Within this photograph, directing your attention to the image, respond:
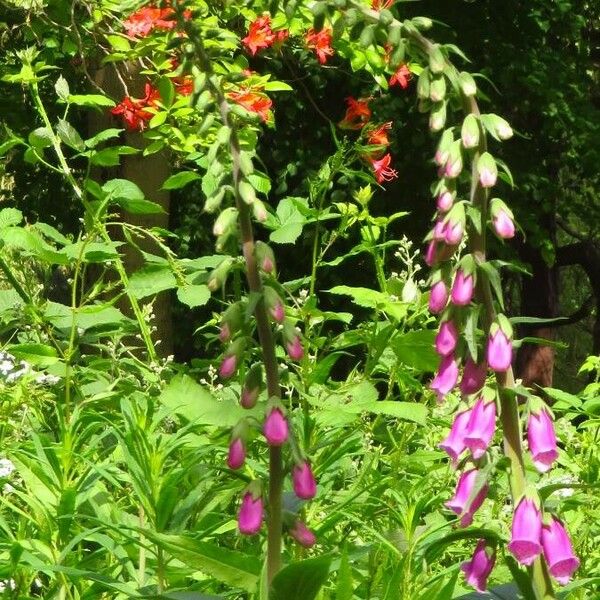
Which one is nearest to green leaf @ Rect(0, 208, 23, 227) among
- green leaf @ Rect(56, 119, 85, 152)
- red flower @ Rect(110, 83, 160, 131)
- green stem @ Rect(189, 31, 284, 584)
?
green leaf @ Rect(56, 119, 85, 152)

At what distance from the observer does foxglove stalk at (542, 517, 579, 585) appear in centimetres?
182

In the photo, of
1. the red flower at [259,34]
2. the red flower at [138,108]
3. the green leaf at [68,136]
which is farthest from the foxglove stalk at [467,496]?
the red flower at [259,34]

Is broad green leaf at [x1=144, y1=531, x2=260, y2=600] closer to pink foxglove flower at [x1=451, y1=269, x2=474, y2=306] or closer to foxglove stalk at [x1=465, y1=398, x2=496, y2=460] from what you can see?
foxglove stalk at [x1=465, y1=398, x2=496, y2=460]

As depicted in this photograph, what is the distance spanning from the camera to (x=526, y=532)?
178 centimetres

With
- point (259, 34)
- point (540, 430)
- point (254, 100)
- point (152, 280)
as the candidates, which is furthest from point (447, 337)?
point (259, 34)

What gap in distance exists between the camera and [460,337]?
1.91 m

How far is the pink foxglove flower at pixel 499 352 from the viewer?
183 cm

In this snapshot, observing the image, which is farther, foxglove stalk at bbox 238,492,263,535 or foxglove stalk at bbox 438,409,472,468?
foxglove stalk at bbox 438,409,472,468

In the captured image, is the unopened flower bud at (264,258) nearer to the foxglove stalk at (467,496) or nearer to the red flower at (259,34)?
the foxglove stalk at (467,496)

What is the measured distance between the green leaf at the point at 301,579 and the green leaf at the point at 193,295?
2.09 meters

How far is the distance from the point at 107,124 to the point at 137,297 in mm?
3862

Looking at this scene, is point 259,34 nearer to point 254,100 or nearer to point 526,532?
point 254,100

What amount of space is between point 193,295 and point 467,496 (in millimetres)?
2041

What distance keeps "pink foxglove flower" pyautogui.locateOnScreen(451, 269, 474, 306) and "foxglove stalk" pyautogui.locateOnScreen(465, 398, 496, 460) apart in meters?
0.16
